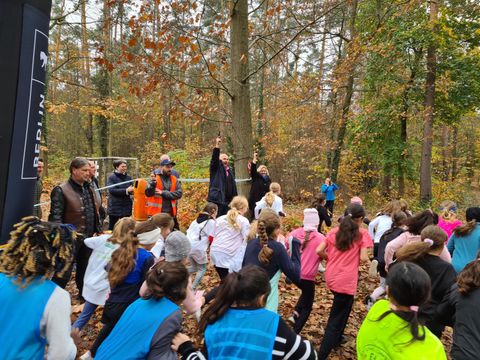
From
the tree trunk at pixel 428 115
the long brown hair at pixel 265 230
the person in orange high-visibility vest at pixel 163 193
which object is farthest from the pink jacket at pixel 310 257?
the tree trunk at pixel 428 115

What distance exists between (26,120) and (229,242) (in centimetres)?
305

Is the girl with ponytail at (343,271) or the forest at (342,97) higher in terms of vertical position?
the forest at (342,97)

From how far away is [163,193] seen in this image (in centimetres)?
664

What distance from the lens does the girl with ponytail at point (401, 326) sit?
2007 millimetres

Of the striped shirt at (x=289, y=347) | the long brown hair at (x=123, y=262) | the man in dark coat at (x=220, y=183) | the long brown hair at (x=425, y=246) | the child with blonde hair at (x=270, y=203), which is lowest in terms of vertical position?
the striped shirt at (x=289, y=347)

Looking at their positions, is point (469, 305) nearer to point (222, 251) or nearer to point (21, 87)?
point (222, 251)

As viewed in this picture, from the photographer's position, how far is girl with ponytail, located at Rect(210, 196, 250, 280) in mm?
4801

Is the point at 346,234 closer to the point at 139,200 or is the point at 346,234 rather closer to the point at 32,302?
the point at 32,302

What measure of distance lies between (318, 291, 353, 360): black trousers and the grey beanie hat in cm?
194

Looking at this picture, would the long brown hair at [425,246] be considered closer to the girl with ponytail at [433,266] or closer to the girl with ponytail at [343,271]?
the girl with ponytail at [433,266]

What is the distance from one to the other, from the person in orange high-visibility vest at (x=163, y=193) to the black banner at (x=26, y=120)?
400cm

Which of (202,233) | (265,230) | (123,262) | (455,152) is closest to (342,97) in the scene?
(202,233)

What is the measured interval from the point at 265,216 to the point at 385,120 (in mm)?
15575

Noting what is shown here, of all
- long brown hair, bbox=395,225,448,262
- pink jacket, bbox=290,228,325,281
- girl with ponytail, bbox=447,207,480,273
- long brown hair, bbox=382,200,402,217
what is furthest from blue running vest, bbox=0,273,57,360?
long brown hair, bbox=382,200,402,217
